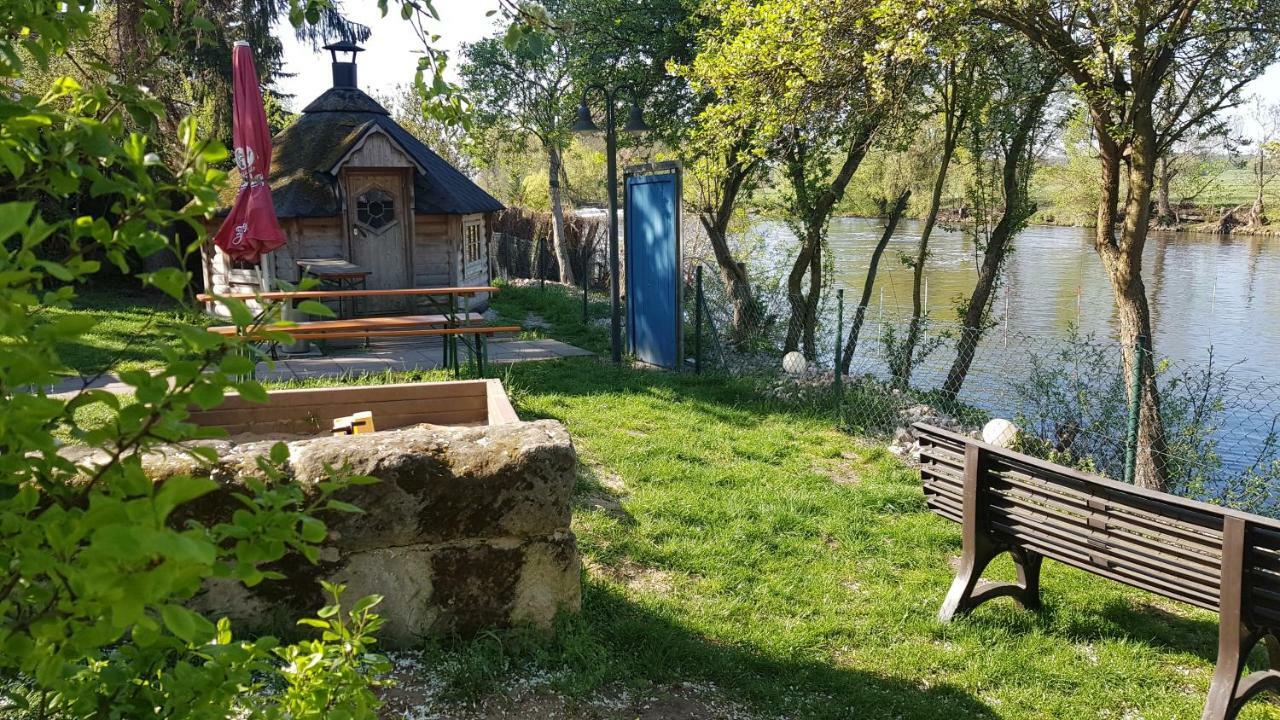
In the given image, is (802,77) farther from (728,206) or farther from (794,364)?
(728,206)

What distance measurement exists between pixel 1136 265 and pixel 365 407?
598cm

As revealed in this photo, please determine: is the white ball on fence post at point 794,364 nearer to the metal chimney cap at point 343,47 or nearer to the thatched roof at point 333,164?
the thatched roof at point 333,164

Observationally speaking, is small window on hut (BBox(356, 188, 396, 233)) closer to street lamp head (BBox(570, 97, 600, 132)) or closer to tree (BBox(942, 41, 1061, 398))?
street lamp head (BBox(570, 97, 600, 132))

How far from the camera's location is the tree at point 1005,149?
32.5 ft

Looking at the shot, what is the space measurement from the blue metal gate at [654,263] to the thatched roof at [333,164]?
160 inches

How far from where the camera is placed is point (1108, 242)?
7.79 metres

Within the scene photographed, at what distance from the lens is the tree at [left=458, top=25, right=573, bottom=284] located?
77.7ft

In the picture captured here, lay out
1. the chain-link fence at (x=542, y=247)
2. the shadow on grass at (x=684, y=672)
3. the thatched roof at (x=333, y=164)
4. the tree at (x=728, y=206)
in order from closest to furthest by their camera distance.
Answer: the shadow on grass at (x=684, y=672)
the tree at (x=728, y=206)
the thatched roof at (x=333, y=164)
the chain-link fence at (x=542, y=247)

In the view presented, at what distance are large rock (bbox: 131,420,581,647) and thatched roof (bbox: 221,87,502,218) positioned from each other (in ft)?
34.1

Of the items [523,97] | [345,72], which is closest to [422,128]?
[523,97]

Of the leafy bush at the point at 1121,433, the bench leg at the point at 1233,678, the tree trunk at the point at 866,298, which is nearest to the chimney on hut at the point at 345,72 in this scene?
the tree trunk at the point at 866,298

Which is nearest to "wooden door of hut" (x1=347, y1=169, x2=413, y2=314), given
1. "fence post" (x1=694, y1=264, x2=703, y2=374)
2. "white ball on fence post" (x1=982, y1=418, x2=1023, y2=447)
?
"fence post" (x1=694, y1=264, x2=703, y2=374)

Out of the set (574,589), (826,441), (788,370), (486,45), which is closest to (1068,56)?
(826,441)

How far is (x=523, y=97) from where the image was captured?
25.1 metres
